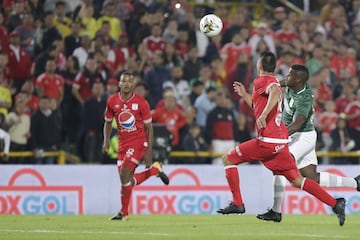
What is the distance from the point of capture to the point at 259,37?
2531 cm

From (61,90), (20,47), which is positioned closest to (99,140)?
(61,90)

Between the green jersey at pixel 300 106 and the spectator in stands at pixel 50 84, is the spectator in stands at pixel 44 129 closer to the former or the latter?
the spectator in stands at pixel 50 84

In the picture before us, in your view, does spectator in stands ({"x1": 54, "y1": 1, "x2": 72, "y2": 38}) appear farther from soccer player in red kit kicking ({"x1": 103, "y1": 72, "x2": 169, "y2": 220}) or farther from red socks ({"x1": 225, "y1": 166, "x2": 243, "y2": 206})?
red socks ({"x1": 225, "y1": 166, "x2": 243, "y2": 206})

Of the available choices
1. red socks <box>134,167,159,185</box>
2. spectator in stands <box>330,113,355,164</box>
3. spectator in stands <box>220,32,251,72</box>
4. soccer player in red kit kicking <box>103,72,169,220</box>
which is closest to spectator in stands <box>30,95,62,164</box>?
red socks <box>134,167,159,185</box>

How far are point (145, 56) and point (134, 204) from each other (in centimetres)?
399

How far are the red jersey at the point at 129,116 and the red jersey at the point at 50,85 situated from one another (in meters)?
5.47

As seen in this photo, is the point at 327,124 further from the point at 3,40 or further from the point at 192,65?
the point at 3,40

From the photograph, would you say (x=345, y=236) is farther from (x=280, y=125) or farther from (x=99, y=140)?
(x=99, y=140)

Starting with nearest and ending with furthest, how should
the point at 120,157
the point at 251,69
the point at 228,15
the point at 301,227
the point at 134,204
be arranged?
the point at 301,227
the point at 120,157
the point at 134,204
the point at 251,69
the point at 228,15

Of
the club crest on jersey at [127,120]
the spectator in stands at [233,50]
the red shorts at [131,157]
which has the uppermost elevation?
the spectator in stands at [233,50]

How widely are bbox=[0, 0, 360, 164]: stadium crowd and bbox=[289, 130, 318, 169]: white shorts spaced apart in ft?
21.6

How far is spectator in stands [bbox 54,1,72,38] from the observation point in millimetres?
24141

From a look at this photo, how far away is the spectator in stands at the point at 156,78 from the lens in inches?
925

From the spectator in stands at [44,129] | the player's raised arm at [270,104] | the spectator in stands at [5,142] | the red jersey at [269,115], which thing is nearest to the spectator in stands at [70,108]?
the spectator in stands at [44,129]
